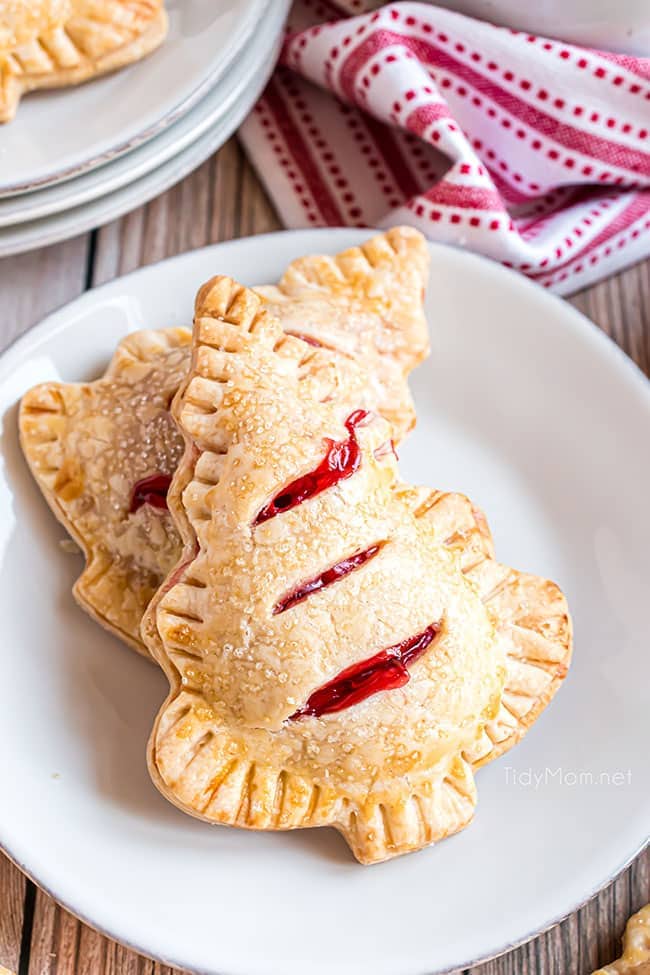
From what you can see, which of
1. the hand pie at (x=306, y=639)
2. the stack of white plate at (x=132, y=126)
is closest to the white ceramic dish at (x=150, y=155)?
the stack of white plate at (x=132, y=126)

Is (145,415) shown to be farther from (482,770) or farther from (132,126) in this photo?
(482,770)

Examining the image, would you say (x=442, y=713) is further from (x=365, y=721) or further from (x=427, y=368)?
(x=427, y=368)

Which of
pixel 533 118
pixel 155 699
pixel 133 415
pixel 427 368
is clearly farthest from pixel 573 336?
pixel 155 699

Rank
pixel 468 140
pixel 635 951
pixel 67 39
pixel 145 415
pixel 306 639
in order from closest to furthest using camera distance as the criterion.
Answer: pixel 306 639, pixel 635 951, pixel 145 415, pixel 67 39, pixel 468 140

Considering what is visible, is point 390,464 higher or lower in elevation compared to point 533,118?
lower

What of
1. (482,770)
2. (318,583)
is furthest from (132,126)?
(482,770)

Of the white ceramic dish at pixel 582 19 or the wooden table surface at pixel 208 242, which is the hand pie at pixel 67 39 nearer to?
the wooden table surface at pixel 208 242
